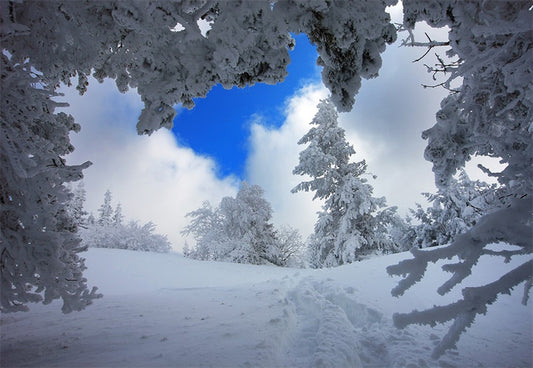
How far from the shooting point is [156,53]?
105 inches

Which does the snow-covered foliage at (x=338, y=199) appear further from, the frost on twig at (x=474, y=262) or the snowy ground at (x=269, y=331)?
the frost on twig at (x=474, y=262)

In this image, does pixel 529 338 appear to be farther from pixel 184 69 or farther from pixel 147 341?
pixel 184 69

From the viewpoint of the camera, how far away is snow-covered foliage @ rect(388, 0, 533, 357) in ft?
6.77

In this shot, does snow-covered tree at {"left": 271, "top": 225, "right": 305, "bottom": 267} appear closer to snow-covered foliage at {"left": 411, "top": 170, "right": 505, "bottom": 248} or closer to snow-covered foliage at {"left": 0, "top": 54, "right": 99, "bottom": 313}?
snow-covered foliage at {"left": 411, "top": 170, "right": 505, "bottom": 248}

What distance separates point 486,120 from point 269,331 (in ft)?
12.9

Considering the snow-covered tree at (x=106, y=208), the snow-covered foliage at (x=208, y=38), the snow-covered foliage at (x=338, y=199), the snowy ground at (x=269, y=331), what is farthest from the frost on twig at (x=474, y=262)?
the snow-covered tree at (x=106, y=208)

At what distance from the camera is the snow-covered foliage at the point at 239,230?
795 inches

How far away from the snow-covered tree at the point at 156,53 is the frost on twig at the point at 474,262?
162 cm

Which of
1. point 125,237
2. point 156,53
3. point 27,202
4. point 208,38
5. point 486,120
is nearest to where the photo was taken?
point 208,38

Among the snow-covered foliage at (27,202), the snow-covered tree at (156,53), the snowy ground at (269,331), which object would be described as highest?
the snow-covered tree at (156,53)

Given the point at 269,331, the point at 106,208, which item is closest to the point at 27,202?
the point at 269,331

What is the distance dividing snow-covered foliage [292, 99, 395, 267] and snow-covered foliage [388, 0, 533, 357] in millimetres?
10864

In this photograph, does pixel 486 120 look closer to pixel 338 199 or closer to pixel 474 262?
pixel 474 262

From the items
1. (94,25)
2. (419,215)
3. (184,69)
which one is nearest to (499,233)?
(184,69)
